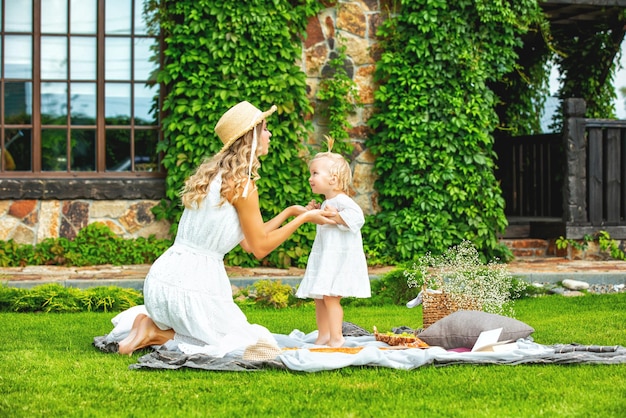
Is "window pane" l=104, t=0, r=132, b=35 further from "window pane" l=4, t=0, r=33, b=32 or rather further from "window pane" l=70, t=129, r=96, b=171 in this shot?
"window pane" l=70, t=129, r=96, b=171

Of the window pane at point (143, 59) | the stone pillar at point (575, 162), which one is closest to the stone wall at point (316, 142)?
the window pane at point (143, 59)

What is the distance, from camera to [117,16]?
1000 cm

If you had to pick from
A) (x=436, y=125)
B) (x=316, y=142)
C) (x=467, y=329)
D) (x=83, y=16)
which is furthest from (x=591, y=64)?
(x=467, y=329)

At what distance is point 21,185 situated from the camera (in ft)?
31.3

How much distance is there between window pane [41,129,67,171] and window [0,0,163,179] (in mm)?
10

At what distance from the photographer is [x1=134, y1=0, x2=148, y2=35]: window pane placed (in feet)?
32.7

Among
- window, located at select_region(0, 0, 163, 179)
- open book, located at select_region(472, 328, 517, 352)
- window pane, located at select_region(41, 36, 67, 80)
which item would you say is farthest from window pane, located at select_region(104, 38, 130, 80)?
open book, located at select_region(472, 328, 517, 352)

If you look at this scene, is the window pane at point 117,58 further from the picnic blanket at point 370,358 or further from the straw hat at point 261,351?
the straw hat at point 261,351

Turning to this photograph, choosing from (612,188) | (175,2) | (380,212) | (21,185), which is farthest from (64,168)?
(612,188)

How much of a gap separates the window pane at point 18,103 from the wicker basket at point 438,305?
5.48 meters

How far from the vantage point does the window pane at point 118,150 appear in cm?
995

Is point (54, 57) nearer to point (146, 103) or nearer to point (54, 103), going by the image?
point (54, 103)

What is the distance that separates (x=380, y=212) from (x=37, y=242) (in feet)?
11.8

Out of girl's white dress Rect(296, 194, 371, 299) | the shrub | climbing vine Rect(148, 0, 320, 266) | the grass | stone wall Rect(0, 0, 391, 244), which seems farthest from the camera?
stone wall Rect(0, 0, 391, 244)
